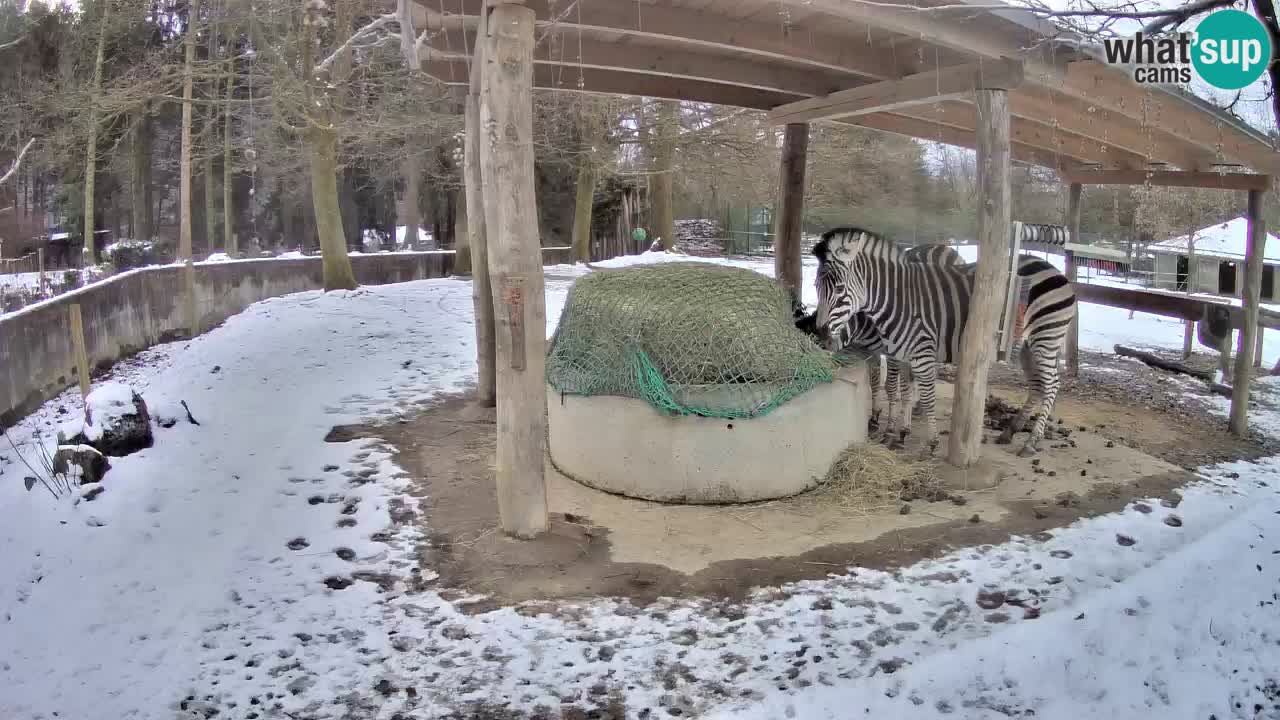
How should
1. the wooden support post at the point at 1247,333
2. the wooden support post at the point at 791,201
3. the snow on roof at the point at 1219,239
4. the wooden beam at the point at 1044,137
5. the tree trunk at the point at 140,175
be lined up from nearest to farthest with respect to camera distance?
→ 1. the wooden support post at the point at 1247,333
2. the wooden beam at the point at 1044,137
3. the wooden support post at the point at 791,201
4. the snow on roof at the point at 1219,239
5. the tree trunk at the point at 140,175

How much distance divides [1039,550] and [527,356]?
10.2 feet

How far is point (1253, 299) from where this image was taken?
789 centimetres

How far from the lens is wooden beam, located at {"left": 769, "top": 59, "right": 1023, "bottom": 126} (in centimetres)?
591

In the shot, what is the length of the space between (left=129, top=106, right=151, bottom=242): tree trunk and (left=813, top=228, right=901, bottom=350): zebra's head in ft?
75.0

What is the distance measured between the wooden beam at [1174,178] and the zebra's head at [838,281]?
14.0 ft

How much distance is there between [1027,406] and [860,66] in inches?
131

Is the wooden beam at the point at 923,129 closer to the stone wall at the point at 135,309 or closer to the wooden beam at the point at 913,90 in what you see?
the wooden beam at the point at 913,90

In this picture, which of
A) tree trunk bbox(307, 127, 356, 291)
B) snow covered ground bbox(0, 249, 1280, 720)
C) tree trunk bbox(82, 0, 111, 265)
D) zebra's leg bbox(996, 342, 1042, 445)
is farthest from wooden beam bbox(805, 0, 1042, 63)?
tree trunk bbox(307, 127, 356, 291)

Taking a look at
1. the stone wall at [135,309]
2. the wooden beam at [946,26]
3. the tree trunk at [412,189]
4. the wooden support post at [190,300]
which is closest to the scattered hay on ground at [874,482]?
the wooden beam at [946,26]

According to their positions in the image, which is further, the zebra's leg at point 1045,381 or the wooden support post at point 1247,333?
the wooden support post at point 1247,333

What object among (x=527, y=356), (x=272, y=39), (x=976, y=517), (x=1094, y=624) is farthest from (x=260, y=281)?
(x=1094, y=624)

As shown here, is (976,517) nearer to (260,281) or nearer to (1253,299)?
(1253,299)

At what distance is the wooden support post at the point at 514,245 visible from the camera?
4574 mm

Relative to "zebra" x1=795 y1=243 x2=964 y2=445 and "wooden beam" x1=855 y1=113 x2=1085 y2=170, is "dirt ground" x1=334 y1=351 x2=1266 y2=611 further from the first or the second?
"wooden beam" x1=855 y1=113 x2=1085 y2=170
